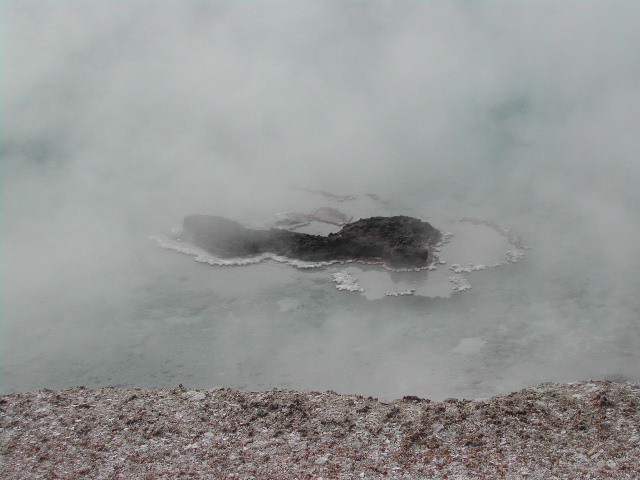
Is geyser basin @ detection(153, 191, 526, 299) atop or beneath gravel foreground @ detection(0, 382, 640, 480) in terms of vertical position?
atop

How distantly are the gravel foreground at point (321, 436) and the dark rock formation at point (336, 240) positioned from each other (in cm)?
876

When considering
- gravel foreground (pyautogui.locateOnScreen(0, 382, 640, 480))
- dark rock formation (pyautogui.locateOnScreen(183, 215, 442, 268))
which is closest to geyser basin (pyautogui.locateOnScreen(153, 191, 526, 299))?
dark rock formation (pyautogui.locateOnScreen(183, 215, 442, 268))

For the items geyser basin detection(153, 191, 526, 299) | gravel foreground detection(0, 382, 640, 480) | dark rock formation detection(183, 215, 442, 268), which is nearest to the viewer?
gravel foreground detection(0, 382, 640, 480)

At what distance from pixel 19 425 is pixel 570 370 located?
1033 centimetres

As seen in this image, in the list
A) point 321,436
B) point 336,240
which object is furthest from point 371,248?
point 321,436

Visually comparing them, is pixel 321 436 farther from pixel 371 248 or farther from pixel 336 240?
pixel 336 240

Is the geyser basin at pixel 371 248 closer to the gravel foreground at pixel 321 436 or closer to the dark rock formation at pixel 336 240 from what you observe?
the dark rock formation at pixel 336 240

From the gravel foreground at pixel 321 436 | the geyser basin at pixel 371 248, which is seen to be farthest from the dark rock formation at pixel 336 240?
the gravel foreground at pixel 321 436

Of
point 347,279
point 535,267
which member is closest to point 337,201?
point 347,279

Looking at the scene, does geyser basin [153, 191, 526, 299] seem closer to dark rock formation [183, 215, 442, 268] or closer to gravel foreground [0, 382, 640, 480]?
dark rock formation [183, 215, 442, 268]

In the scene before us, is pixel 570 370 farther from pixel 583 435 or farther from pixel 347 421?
pixel 347 421

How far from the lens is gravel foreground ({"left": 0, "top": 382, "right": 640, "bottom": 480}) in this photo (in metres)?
7.36

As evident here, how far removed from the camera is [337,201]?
73.0ft

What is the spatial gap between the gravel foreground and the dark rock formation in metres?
8.76
